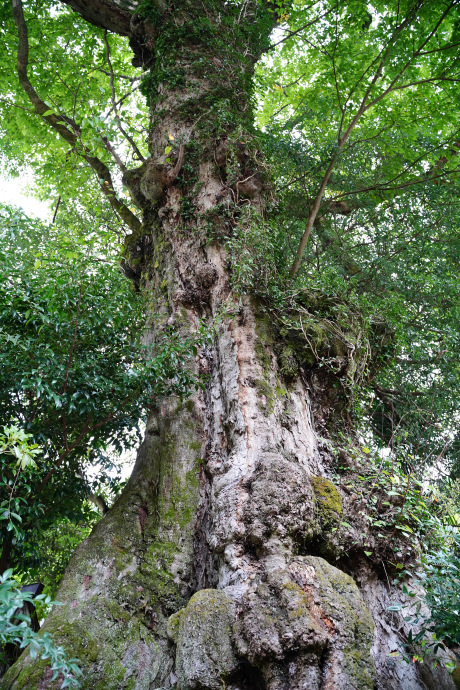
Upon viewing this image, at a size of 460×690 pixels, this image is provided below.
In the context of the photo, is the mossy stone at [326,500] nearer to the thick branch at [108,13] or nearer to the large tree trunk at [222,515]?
the large tree trunk at [222,515]

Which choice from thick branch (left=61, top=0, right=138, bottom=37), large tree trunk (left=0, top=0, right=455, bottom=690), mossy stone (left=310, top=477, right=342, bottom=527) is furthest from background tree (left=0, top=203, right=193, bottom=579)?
thick branch (left=61, top=0, right=138, bottom=37)

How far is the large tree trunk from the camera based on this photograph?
255 centimetres

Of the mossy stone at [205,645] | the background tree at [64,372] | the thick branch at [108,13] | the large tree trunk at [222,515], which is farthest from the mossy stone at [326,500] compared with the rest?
the thick branch at [108,13]

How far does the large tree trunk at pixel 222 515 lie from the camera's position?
8.36ft

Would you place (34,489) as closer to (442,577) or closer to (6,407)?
(6,407)

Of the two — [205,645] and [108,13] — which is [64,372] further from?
[108,13]

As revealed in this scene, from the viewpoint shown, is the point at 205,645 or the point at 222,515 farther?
the point at 222,515

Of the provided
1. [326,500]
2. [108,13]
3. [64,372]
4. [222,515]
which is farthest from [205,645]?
[108,13]

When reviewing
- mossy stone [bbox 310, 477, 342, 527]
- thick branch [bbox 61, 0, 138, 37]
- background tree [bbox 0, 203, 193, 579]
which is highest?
thick branch [bbox 61, 0, 138, 37]

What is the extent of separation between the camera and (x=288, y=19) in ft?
24.8

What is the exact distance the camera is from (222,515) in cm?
316

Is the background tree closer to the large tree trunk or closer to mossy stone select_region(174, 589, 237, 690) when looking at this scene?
the large tree trunk

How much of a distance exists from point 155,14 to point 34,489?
19.8 ft

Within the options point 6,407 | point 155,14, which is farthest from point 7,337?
point 155,14
